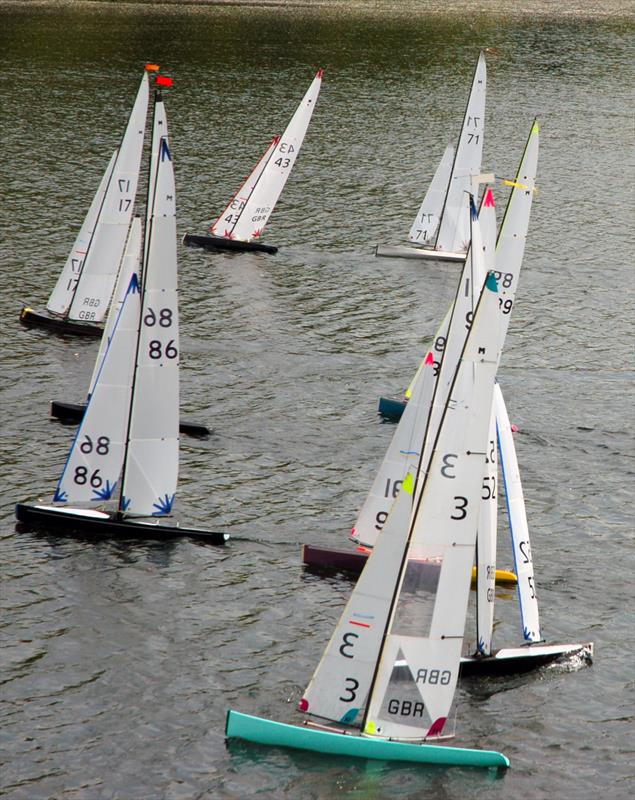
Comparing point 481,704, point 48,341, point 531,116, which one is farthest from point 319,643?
point 531,116

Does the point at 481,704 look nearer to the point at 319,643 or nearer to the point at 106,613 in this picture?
the point at 319,643

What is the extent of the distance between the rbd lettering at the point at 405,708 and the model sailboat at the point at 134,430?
39.9 ft

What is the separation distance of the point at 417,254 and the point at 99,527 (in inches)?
1486

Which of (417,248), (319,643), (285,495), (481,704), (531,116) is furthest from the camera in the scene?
(531,116)

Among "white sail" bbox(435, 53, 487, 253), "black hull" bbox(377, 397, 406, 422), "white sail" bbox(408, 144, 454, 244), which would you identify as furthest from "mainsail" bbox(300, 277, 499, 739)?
"white sail" bbox(408, 144, 454, 244)

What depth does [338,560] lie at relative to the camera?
125 ft

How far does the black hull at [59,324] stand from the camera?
56.1 m

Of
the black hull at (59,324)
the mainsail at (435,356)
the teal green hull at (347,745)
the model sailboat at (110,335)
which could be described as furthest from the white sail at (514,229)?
the black hull at (59,324)

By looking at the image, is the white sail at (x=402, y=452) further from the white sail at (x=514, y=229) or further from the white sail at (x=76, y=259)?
the white sail at (x=76, y=259)

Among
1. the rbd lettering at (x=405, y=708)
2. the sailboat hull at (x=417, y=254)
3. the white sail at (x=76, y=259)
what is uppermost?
the sailboat hull at (x=417, y=254)

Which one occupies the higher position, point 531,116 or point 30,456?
point 531,116

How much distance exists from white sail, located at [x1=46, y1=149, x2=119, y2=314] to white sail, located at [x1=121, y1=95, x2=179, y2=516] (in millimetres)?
16389

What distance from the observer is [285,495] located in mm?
43188

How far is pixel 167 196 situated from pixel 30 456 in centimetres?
1241
